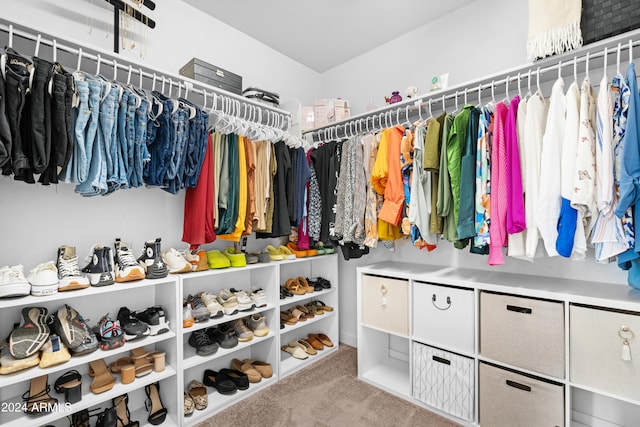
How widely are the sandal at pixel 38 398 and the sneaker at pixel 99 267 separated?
1.69ft

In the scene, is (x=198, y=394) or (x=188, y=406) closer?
(x=188, y=406)

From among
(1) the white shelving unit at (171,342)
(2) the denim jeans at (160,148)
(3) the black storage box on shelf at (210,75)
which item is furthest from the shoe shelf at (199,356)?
(3) the black storage box on shelf at (210,75)

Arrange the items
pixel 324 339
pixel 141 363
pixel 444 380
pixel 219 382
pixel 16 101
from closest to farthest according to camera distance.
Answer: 1. pixel 16 101
2. pixel 141 363
3. pixel 444 380
4. pixel 219 382
5. pixel 324 339

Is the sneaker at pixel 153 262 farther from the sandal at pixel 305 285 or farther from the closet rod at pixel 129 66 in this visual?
the sandal at pixel 305 285

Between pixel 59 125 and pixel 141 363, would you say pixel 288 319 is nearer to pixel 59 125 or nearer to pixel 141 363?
pixel 141 363

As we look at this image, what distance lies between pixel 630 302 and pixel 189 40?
2855mm

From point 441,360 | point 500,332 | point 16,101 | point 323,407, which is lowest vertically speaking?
point 323,407

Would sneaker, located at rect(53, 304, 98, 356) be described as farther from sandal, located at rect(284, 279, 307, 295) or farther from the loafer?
sandal, located at rect(284, 279, 307, 295)

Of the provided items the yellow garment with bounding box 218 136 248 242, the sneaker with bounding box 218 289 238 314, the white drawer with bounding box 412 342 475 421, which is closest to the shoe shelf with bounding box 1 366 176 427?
the sneaker with bounding box 218 289 238 314

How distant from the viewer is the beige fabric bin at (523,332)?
1.44 meters

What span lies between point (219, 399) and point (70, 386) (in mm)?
804

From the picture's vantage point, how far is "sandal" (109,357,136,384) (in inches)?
61.7

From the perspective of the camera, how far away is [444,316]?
180cm

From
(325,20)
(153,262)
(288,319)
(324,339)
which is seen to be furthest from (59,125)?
(324,339)
